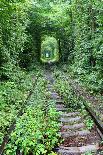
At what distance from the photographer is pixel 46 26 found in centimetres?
3891

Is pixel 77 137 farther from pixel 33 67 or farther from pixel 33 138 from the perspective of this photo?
pixel 33 67

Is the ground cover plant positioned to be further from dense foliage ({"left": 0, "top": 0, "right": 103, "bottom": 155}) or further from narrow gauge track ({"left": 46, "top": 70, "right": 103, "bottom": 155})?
narrow gauge track ({"left": 46, "top": 70, "right": 103, "bottom": 155})

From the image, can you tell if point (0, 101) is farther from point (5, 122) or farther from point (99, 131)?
point (99, 131)

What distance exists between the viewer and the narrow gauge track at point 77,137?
7016mm

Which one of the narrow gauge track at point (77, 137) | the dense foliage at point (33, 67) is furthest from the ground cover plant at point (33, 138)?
the narrow gauge track at point (77, 137)

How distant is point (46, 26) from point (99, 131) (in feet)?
104

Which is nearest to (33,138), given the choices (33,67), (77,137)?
(77,137)

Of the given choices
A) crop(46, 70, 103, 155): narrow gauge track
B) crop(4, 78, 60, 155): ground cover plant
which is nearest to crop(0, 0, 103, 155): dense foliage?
crop(4, 78, 60, 155): ground cover plant

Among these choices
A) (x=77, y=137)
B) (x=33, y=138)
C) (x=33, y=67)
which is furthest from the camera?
(x=33, y=67)

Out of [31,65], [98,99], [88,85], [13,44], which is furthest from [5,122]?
[31,65]

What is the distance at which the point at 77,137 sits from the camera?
8.11 metres

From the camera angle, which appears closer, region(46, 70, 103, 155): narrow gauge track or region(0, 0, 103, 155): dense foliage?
region(46, 70, 103, 155): narrow gauge track

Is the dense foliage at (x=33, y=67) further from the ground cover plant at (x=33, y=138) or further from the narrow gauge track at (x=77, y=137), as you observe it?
the narrow gauge track at (x=77, y=137)

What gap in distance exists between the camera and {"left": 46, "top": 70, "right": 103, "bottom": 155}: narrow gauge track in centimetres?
702
